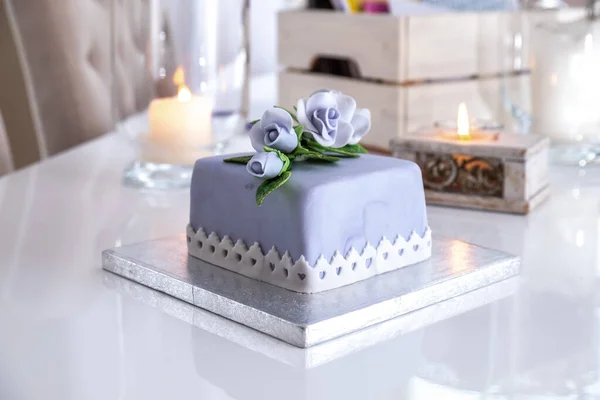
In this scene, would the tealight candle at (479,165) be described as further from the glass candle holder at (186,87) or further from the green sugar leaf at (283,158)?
the green sugar leaf at (283,158)

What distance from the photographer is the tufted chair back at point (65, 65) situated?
1481 mm

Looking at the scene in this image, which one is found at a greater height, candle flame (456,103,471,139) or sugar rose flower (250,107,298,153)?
sugar rose flower (250,107,298,153)

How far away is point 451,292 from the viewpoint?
0.67 metres

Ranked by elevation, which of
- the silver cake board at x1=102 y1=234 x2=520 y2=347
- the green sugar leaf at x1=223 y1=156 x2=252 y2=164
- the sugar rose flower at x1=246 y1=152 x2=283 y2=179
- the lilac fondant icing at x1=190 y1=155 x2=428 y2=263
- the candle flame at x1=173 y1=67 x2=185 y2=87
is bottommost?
the silver cake board at x1=102 y1=234 x2=520 y2=347

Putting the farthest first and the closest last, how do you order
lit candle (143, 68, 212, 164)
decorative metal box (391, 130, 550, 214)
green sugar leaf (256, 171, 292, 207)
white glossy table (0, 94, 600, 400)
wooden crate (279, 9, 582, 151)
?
wooden crate (279, 9, 582, 151), lit candle (143, 68, 212, 164), decorative metal box (391, 130, 550, 214), green sugar leaf (256, 171, 292, 207), white glossy table (0, 94, 600, 400)

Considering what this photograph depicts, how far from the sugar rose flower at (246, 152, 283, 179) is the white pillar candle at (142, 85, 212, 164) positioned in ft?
1.32

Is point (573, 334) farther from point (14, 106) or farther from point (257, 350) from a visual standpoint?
point (14, 106)

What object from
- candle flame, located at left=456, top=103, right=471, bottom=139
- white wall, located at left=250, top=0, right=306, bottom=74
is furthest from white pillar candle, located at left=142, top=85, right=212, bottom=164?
white wall, located at left=250, top=0, right=306, bottom=74

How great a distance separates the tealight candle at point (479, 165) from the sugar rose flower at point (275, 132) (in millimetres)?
300

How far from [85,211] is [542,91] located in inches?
22.5

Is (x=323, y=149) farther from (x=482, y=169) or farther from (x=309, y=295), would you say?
(x=482, y=169)

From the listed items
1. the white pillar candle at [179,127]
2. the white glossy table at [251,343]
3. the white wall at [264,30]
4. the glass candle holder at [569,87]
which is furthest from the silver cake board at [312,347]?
the white wall at [264,30]

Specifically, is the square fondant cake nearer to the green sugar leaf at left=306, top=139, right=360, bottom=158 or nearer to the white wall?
the green sugar leaf at left=306, top=139, right=360, bottom=158

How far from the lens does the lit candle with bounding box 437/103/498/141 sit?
0.96m
